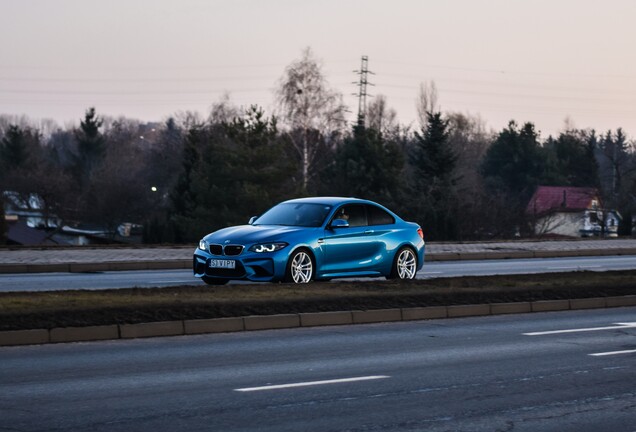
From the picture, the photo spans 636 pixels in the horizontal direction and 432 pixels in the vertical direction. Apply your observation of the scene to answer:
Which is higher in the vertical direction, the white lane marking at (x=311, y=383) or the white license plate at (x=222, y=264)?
the white license plate at (x=222, y=264)

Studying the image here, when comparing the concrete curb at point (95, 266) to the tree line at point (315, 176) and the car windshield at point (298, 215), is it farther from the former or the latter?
the tree line at point (315, 176)

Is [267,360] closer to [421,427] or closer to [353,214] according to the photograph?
[421,427]

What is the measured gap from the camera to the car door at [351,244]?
1830cm

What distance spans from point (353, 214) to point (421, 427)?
11532 mm

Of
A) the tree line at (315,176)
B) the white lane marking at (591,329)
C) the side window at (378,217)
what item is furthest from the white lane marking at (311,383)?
the tree line at (315,176)

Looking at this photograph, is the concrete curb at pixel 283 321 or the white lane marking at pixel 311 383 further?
the concrete curb at pixel 283 321

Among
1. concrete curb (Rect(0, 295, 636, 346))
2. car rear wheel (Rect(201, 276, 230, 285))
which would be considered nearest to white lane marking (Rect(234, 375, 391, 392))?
concrete curb (Rect(0, 295, 636, 346))

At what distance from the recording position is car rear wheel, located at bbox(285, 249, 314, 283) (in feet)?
57.5

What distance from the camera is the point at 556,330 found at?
14.1 metres

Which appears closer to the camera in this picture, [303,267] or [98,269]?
[303,267]

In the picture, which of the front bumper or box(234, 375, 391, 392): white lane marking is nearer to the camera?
box(234, 375, 391, 392): white lane marking

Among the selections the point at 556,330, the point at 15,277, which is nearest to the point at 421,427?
the point at 556,330

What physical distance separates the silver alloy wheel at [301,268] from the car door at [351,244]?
0.36m

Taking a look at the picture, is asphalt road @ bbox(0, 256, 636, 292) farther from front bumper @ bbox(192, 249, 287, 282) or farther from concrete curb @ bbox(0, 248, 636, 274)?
front bumper @ bbox(192, 249, 287, 282)
